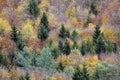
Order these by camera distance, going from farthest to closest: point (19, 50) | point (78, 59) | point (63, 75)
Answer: point (19, 50) < point (78, 59) < point (63, 75)

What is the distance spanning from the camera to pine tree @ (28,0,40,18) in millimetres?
85537

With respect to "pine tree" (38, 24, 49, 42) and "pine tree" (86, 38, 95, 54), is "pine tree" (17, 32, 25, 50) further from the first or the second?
"pine tree" (86, 38, 95, 54)

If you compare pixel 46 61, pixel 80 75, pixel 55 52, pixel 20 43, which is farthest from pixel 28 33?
pixel 80 75

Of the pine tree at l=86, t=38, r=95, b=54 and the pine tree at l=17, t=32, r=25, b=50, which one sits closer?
the pine tree at l=86, t=38, r=95, b=54

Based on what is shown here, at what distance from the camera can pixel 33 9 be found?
283 feet

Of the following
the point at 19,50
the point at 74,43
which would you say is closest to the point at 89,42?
the point at 74,43

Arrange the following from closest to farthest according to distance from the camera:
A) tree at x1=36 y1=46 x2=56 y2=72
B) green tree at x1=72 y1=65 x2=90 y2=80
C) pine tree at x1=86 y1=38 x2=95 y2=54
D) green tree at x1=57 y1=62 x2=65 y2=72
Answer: green tree at x1=72 y1=65 x2=90 y2=80 → tree at x1=36 y1=46 x2=56 y2=72 → green tree at x1=57 y1=62 x2=65 y2=72 → pine tree at x1=86 y1=38 x2=95 y2=54

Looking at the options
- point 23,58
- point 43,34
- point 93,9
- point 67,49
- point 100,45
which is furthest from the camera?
point 93,9

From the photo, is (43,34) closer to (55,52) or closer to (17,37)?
(17,37)

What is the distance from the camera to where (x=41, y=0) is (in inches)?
3553

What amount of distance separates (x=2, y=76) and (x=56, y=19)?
28.1m

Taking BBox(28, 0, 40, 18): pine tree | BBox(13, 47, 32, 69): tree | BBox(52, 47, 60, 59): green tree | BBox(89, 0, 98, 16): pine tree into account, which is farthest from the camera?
BBox(89, 0, 98, 16): pine tree

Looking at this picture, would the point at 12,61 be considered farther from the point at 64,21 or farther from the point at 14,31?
the point at 64,21

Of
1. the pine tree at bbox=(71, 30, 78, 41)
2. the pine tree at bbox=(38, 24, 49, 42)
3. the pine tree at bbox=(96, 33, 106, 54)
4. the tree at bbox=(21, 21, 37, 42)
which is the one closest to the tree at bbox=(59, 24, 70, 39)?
the pine tree at bbox=(71, 30, 78, 41)
